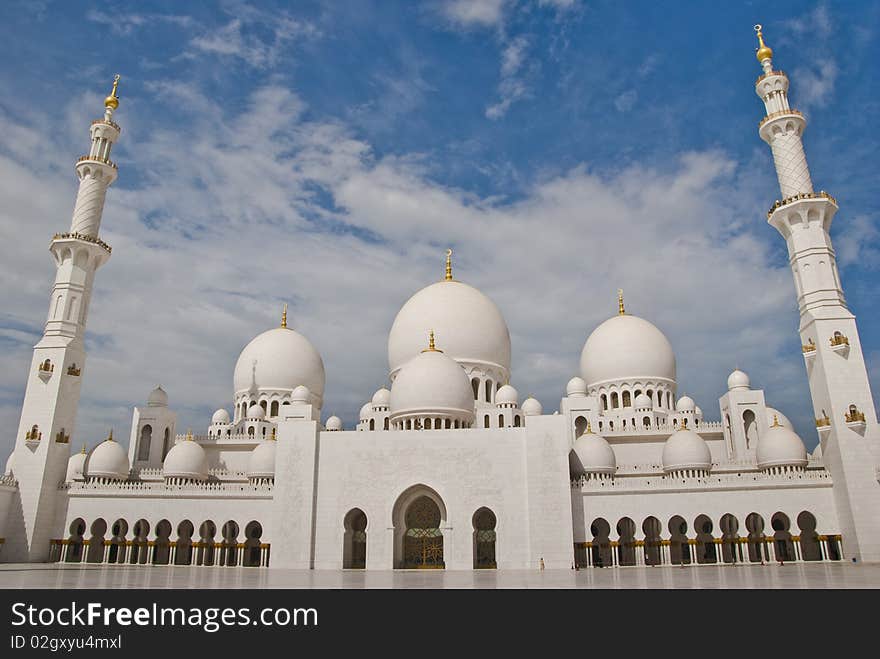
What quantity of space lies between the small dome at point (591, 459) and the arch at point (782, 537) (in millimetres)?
5506

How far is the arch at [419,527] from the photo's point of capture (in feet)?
66.3

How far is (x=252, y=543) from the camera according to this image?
76.9ft

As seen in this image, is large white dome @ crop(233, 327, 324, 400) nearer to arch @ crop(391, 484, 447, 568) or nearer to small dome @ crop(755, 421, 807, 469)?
arch @ crop(391, 484, 447, 568)

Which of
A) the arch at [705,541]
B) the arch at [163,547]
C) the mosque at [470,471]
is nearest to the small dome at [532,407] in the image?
the mosque at [470,471]

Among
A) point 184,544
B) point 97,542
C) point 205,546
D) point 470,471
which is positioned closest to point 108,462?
point 97,542

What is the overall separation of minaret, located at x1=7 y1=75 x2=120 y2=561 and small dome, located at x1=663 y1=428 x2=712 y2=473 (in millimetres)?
22350

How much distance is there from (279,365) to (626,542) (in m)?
18.2

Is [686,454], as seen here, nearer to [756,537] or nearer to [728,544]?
[728,544]

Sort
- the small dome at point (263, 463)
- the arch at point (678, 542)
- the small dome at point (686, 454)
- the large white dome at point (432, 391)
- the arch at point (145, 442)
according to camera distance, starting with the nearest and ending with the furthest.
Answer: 1. the arch at point (678, 542)
2. the small dome at point (686, 454)
3. the large white dome at point (432, 391)
4. the small dome at point (263, 463)
5. the arch at point (145, 442)

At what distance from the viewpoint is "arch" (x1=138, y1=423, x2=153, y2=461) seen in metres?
28.3

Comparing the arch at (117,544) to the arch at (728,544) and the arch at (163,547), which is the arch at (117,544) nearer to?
the arch at (163,547)

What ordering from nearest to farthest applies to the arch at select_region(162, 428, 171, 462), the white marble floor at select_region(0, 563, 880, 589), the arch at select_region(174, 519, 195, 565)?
the white marble floor at select_region(0, 563, 880, 589) → the arch at select_region(174, 519, 195, 565) → the arch at select_region(162, 428, 171, 462)

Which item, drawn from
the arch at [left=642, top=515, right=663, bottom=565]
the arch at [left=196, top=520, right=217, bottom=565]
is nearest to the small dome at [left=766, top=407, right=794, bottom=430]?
the arch at [left=642, top=515, right=663, bottom=565]
